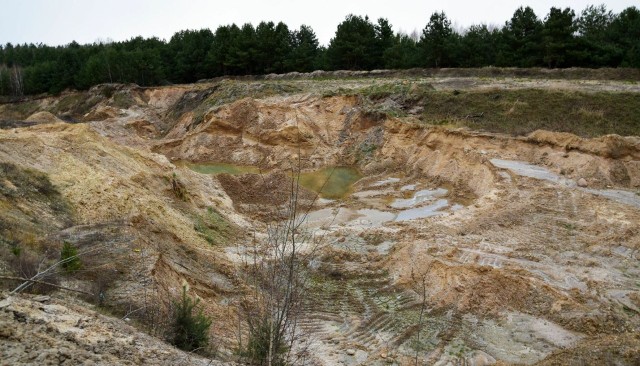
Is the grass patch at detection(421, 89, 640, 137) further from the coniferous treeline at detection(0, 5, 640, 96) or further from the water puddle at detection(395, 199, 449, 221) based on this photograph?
the coniferous treeline at detection(0, 5, 640, 96)

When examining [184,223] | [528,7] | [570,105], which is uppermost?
[528,7]

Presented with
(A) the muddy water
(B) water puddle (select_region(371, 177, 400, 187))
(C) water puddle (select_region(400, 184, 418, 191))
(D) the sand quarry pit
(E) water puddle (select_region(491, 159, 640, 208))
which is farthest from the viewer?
(A) the muddy water

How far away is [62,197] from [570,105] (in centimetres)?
2298

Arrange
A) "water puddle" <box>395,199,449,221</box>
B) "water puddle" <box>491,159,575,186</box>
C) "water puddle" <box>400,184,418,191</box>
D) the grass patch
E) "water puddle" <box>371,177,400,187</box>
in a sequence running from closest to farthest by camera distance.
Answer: "water puddle" <box>395,199,449,221</box> < "water puddle" <box>491,159,575,186</box> < "water puddle" <box>400,184,418,191</box> < the grass patch < "water puddle" <box>371,177,400,187</box>

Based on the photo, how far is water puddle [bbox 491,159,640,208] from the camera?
54.4 feet

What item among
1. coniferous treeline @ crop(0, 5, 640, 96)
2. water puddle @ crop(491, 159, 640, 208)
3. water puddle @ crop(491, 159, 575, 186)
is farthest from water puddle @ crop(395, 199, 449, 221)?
coniferous treeline @ crop(0, 5, 640, 96)

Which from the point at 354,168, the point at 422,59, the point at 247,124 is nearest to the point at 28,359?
the point at 354,168

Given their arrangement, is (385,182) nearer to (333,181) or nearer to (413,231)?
(333,181)

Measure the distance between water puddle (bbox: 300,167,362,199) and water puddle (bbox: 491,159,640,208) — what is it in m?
7.06

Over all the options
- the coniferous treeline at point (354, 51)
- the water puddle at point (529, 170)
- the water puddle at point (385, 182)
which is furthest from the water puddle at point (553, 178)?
the coniferous treeline at point (354, 51)

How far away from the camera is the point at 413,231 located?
15.7m

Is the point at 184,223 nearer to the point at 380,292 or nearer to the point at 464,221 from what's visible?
the point at 380,292

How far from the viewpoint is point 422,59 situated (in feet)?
139

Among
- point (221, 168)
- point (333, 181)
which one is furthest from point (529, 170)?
point (221, 168)
